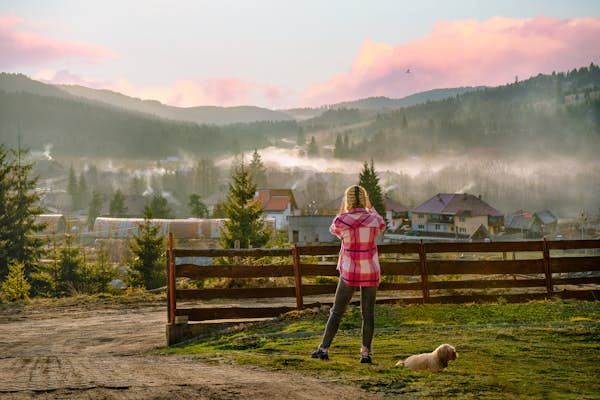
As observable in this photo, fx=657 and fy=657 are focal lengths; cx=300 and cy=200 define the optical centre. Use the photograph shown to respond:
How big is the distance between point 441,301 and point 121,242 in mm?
51340

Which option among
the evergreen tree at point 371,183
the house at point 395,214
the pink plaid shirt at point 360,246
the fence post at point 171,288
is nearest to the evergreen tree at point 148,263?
the fence post at point 171,288

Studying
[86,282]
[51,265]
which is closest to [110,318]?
[86,282]

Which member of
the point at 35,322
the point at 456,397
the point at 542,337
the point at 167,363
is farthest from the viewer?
the point at 35,322

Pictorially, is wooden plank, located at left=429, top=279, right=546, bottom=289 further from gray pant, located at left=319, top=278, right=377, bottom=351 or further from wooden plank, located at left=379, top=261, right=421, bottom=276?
gray pant, located at left=319, top=278, right=377, bottom=351

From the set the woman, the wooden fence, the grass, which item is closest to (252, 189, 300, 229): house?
the wooden fence

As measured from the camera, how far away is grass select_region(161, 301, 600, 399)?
675cm

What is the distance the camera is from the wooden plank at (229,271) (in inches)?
510

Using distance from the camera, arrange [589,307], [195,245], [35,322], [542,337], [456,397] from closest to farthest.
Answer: [456,397] → [542,337] → [589,307] → [35,322] → [195,245]

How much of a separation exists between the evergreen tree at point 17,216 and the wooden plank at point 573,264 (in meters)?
37.0

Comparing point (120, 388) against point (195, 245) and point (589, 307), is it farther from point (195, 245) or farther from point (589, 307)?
point (195, 245)

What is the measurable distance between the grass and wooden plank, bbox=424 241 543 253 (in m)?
1.29

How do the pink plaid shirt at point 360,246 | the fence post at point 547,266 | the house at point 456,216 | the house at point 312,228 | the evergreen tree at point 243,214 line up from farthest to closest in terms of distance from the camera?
the house at point 456,216
the house at point 312,228
the evergreen tree at point 243,214
the fence post at point 547,266
the pink plaid shirt at point 360,246

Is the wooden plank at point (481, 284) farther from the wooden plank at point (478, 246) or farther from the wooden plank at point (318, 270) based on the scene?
the wooden plank at point (318, 270)

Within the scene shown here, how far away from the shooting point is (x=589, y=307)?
529 inches
